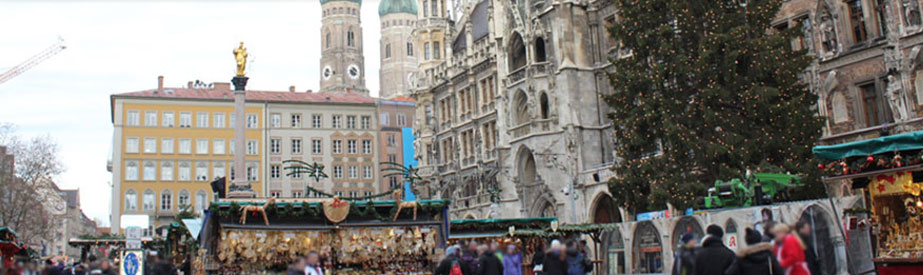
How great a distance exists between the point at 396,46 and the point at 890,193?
389 feet

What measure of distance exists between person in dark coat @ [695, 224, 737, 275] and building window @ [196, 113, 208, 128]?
61830mm

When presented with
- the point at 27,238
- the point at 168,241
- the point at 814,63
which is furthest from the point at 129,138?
the point at 814,63

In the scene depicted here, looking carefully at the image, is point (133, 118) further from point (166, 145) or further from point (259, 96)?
point (259, 96)

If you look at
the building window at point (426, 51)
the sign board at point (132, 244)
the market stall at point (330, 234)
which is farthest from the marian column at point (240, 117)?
the building window at point (426, 51)

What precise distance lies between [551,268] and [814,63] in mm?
19709

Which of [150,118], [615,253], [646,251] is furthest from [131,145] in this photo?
[646,251]

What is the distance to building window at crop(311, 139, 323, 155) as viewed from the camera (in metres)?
68.9

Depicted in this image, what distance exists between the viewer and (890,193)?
15906mm

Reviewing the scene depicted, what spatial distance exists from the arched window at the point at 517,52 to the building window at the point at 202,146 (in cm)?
3295

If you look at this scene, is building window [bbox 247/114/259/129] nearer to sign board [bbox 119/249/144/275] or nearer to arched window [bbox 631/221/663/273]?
arched window [bbox 631/221/663/273]

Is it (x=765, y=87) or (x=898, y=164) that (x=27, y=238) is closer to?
(x=765, y=87)

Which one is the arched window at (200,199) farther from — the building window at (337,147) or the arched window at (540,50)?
the arched window at (540,50)

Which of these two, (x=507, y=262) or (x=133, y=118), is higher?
(x=133, y=118)

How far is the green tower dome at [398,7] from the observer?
133 metres
